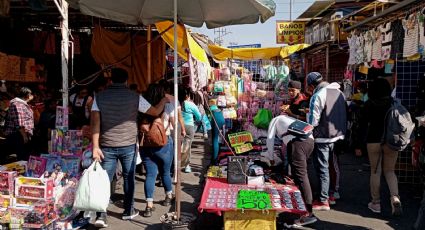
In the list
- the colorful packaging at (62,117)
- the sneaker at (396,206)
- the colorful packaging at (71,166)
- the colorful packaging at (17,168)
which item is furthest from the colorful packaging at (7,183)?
the sneaker at (396,206)

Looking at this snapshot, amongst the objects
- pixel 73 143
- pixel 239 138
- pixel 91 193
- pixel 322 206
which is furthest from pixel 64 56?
pixel 322 206

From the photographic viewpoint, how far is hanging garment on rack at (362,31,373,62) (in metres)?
7.51

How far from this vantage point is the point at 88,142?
570cm

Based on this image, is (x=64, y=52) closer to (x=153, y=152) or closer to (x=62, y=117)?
(x=62, y=117)

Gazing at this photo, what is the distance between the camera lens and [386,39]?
6.88 meters

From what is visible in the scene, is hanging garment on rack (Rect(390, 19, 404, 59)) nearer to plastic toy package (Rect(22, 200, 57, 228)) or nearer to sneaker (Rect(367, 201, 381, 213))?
sneaker (Rect(367, 201, 381, 213))

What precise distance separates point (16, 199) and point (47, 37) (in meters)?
5.92

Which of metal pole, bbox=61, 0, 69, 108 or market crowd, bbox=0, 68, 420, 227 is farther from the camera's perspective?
metal pole, bbox=61, 0, 69, 108

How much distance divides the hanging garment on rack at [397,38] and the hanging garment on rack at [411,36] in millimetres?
316

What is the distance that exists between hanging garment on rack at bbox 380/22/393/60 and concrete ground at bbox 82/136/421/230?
2375mm

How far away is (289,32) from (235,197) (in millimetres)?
14467

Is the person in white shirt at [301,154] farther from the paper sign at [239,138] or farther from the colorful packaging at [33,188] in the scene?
the colorful packaging at [33,188]

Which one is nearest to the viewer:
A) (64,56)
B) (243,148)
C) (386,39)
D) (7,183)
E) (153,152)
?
(7,183)

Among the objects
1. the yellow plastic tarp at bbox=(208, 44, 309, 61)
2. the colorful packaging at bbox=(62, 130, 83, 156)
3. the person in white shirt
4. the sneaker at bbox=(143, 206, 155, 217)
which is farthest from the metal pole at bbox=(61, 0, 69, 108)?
the yellow plastic tarp at bbox=(208, 44, 309, 61)
